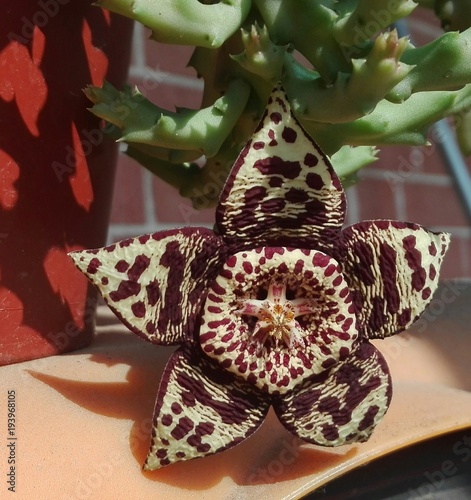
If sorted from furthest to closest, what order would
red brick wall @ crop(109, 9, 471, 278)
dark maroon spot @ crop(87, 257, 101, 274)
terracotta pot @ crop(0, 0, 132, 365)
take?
1. red brick wall @ crop(109, 9, 471, 278)
2. terracotta pot @ crop(0, 0, 132, 365)
3. dark maroon spot @ crop(87, 257, 101, 274)

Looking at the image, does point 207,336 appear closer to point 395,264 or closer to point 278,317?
point 278,317

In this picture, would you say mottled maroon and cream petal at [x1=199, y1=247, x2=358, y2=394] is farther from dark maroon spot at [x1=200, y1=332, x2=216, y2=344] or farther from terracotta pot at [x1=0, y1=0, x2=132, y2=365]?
terracotta pot at [x1=0, y1=0, x2=132, y2=365]

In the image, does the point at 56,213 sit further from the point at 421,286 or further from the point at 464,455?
the point at 464,455

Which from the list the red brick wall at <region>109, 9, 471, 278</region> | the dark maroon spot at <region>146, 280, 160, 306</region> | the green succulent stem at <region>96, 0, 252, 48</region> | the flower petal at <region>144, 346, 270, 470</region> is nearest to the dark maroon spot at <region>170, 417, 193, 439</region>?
the flower petal at <region>144, 346, 270, 470</region>

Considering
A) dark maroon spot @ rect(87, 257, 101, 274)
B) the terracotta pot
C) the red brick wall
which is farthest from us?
the red brick wall

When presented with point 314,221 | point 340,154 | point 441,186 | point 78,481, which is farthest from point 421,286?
point 441,186

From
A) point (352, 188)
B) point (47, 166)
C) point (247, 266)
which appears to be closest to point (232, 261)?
point (247, 266)
